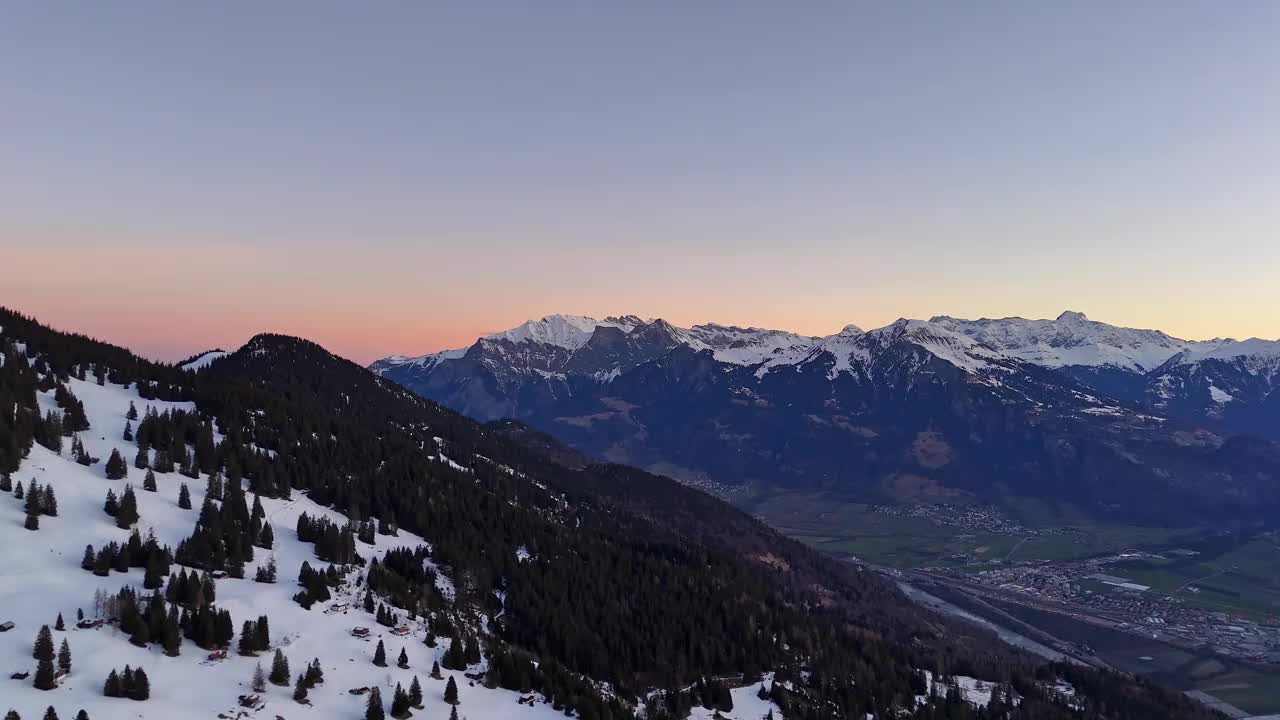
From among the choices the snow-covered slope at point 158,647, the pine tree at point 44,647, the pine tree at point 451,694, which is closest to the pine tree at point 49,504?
the snow-covered slope at point 158,647

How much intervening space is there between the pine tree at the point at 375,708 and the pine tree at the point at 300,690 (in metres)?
7.65

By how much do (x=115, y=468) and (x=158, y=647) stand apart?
5861cm

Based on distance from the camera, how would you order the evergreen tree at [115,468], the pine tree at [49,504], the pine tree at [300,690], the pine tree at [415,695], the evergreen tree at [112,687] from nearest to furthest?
the evergreen tree at [112,687]
the pine tree at [300,690]
the pine tree at [415,695]
the pine tree at [49,504]
the evergreen tree at [115,468]

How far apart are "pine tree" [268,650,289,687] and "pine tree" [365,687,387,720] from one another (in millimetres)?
10565

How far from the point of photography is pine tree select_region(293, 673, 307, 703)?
98.4 meters

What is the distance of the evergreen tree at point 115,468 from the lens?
470ft

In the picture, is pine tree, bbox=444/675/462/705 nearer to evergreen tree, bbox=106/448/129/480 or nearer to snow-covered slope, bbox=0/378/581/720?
snow-covered slope, bbox=0/378/581/720

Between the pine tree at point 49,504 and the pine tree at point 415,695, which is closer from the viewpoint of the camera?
the pine tree at point 415,695

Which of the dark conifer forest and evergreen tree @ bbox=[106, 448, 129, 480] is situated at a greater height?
evergreen tree @ bbox=[106, 448, 129, 480]

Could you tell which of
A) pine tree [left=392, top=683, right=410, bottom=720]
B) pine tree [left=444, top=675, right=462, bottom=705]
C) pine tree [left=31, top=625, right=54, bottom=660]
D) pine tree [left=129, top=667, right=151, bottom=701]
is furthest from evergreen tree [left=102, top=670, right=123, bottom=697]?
pine tree [left=444, top=675, right=462, bottom=705]

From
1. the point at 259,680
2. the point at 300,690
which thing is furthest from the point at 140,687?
the point at 300,690

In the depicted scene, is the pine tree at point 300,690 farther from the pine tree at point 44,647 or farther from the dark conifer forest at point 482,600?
the pine tree at point 44,647

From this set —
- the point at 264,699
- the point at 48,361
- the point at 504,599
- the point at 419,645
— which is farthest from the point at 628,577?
the point at 48,361

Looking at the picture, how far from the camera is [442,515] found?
619ft
